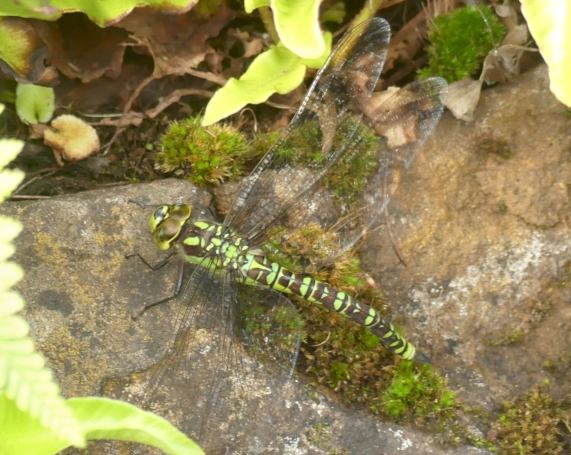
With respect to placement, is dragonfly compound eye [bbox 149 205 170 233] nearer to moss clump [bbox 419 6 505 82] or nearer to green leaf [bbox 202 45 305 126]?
green leaf [bbox 202 45 305 126]

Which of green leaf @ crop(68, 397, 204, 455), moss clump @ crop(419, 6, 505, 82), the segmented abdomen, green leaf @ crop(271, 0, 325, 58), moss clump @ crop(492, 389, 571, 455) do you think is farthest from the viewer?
moss clump @ crop(419, 6, 505, 82)

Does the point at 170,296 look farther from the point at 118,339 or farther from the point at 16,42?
the point at 16,42

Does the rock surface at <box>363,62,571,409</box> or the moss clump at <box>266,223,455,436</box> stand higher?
the rock surface at <box>363,62,571,409</box>

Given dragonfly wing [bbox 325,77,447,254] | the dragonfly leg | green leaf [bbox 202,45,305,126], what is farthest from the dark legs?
dragonfly wing [bbox 325,77,447,254]

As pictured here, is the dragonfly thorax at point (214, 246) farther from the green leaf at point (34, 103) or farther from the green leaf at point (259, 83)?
the green leaf at point (34, 103)

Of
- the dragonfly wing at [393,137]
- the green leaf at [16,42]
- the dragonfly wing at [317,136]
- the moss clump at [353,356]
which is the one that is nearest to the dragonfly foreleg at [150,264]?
the dragonfly wing at [317,136]

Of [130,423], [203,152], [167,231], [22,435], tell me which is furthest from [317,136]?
[22,435]
